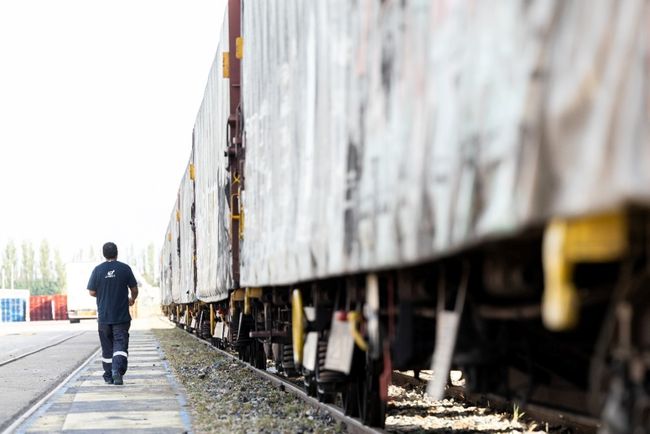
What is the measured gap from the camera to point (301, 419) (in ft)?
30.5

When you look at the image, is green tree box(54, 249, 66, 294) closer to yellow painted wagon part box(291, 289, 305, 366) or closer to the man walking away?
the man walking away

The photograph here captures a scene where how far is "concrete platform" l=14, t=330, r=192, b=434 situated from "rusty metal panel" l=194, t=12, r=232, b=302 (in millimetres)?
1597

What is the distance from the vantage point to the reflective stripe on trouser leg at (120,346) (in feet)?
41.5

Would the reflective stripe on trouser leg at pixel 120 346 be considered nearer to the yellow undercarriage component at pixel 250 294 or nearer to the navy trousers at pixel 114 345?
the navy trousers at pixel 114 345

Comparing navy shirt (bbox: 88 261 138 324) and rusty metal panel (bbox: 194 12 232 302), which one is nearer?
navy shirt (bbox: 88 261 138 324)

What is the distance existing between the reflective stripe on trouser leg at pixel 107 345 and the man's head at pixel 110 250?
0.89 m

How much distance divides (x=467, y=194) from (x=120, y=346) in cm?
987

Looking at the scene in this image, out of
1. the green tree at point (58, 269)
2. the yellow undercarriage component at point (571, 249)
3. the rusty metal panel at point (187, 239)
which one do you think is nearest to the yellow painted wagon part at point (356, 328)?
the yellow undercarriage component at point (571, 249)

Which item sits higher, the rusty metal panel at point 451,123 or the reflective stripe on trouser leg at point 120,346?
the rusty metal panel at point 451,123

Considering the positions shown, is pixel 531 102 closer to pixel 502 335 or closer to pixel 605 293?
pixel 605 293

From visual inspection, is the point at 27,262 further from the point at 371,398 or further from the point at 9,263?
the point at 371,398

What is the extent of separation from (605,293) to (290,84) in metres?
4.57

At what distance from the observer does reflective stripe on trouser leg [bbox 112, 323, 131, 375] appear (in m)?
12.7

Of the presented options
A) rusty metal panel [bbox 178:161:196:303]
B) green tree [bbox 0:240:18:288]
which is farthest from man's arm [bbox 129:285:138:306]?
green tree [bbox 0:240:18:288]
